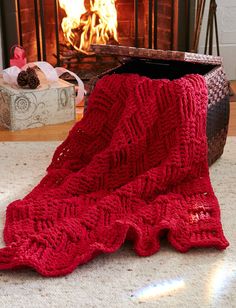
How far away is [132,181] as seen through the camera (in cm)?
146

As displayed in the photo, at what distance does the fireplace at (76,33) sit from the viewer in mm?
2574

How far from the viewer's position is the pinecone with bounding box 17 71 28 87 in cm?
212

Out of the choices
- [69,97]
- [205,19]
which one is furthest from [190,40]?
[69,97]

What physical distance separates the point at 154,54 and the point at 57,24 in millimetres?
1049

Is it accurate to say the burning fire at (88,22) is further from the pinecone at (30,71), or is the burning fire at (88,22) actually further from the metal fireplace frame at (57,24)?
the pinecone at (30,71)

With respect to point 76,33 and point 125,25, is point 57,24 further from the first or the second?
point 125,25

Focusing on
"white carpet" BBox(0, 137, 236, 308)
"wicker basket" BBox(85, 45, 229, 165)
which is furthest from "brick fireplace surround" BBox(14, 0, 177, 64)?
"white carpet" BBox(0, 137, 236, 308)

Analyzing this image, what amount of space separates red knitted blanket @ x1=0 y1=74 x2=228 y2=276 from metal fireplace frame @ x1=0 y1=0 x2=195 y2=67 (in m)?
1.04

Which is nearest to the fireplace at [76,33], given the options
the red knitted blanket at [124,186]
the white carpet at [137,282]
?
the red knitted blanket at [124,186]

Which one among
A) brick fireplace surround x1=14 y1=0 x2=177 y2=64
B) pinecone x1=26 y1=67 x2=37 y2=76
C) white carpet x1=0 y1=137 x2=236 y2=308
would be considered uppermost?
brick fireplace surround x1=14 y1=0 x2=177 y2=64

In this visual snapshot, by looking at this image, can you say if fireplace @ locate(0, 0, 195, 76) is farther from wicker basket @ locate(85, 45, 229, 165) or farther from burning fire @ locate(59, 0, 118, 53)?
wicker basket @ locate(85, 45, 229, 165)

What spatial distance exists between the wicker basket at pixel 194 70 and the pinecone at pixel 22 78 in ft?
1.40

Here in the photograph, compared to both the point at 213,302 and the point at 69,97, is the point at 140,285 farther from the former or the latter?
the point at 69,97

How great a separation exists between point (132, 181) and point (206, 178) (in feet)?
0.67
